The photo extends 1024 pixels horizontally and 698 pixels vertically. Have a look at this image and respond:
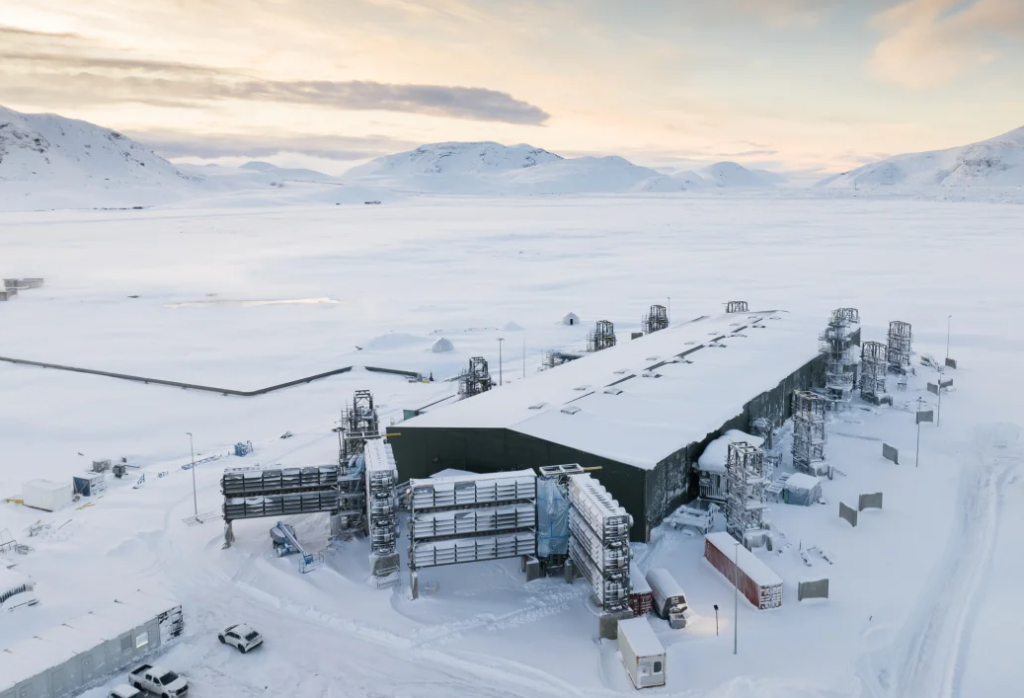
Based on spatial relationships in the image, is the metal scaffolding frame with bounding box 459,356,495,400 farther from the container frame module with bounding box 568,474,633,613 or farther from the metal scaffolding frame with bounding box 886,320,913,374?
the metal scaffolding frame with bounding box 886,320,913,374

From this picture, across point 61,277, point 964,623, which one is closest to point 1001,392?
point 964,623

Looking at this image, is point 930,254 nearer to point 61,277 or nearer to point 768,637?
point 768,637

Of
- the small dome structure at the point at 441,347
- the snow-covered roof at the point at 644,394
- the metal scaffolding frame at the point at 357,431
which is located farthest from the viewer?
the small dome structure at the point at 441,347

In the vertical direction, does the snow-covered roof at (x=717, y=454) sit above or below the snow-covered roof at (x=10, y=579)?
above

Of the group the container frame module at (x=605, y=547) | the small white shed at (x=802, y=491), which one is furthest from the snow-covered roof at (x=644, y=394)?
the container frame module at (x=605, y=547)

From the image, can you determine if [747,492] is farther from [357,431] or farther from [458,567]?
→ [357,431]

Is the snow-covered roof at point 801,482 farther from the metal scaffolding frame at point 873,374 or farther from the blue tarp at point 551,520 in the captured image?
the metal scaffolding frame at point 873,374
